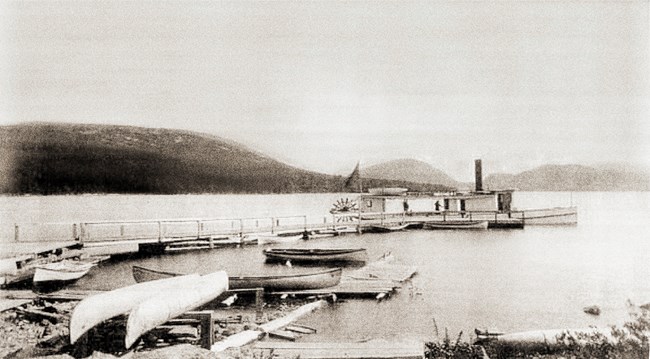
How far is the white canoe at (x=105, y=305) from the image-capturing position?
16.4 feet

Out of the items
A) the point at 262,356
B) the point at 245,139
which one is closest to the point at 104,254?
the point at 245,139

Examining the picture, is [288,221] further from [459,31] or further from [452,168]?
[459,31]

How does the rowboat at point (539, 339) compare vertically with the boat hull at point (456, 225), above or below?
below

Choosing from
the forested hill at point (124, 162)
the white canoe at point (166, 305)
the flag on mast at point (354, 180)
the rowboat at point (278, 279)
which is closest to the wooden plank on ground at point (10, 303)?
the forested hill at point (124, 162)

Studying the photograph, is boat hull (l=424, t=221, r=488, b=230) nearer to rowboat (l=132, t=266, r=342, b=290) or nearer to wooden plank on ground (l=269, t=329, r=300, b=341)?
rowboat (l=132, t=266, r=342, b=290)

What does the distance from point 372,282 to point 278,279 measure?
238 cm

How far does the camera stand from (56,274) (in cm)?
995

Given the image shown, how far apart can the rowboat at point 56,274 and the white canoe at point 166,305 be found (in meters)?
4.48

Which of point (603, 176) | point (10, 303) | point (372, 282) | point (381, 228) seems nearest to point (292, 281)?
point (372, 282)

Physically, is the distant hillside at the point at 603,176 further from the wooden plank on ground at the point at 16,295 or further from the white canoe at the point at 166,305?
the wooden plank on ground at the point at 16,295

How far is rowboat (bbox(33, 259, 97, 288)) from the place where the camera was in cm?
958

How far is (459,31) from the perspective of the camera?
6.90m

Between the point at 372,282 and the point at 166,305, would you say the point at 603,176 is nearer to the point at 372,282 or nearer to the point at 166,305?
the point at 372,282

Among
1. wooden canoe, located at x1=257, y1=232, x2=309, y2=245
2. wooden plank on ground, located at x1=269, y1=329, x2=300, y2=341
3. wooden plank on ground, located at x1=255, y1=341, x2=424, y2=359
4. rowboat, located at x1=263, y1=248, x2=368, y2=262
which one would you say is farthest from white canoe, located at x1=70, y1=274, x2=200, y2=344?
wooden canoe, located at x1=257, y1=232, x2=309, y2=245
